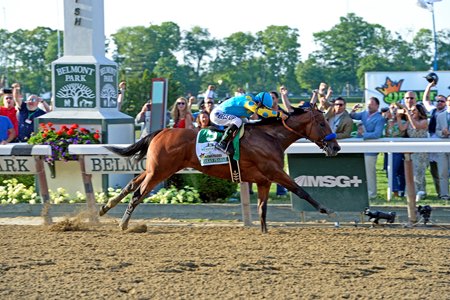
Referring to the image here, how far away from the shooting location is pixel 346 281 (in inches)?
259

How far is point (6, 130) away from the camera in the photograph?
12.2 m

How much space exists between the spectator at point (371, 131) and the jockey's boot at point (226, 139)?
3151 mm

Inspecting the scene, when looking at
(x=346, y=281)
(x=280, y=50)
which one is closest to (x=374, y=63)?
(x=280, y=50)

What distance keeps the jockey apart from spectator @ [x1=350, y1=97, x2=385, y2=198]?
300 centimetres

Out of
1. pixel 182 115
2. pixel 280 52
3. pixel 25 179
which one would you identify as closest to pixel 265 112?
pixel 182 115

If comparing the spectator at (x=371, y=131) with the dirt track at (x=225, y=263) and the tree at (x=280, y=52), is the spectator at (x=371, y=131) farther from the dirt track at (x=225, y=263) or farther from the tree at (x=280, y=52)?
the tree at (x=280, y=52)

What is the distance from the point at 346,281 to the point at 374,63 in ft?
191

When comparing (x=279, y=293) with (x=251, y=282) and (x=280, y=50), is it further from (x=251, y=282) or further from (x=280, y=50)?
(x=280, y=50)

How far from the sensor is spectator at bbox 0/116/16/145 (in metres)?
12.1

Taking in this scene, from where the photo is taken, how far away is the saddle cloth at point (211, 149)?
30.8 feet

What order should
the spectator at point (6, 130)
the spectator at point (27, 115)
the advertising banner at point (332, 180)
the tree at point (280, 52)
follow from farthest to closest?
the tree at point (280, 52) → the spectator at point (27, 115) → the spectator at point (6, 130) → the advertising banner at point (332, 180)

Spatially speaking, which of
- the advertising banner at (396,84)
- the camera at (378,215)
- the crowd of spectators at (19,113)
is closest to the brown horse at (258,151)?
the camera at (378,215)

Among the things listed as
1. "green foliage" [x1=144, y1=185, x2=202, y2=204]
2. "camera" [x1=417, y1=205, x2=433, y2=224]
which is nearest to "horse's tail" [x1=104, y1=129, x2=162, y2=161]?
"green foliage" [x1=144, y1=185, x2=202, y2=204]

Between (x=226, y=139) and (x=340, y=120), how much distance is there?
3112 millimetres
